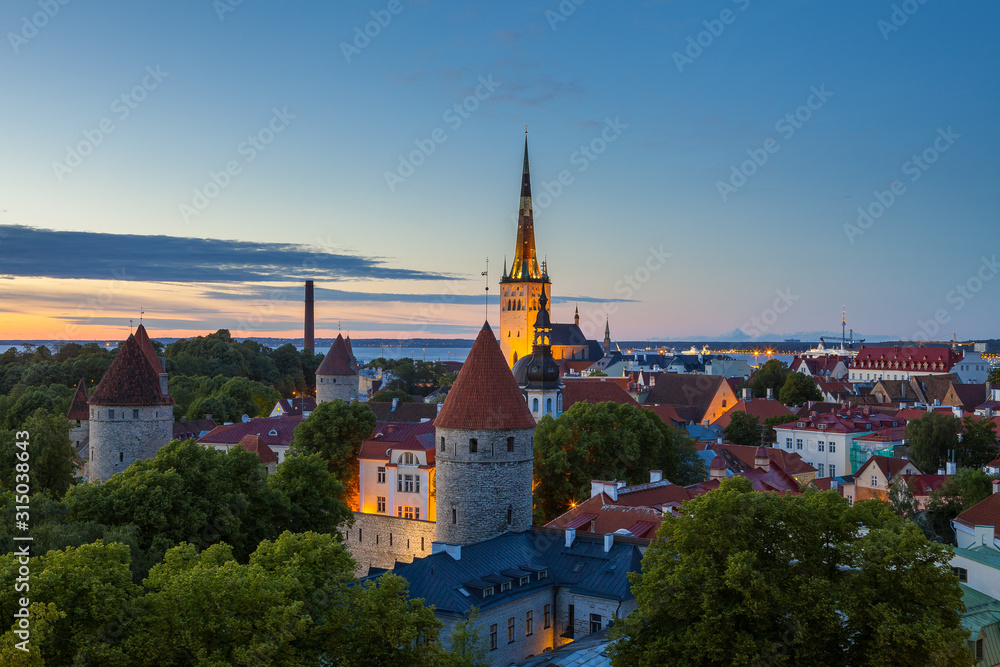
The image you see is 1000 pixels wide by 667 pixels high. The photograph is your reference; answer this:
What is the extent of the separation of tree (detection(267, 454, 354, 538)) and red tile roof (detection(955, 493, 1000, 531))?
22.9 metres

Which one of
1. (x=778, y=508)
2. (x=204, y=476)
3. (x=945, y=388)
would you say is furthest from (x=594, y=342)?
(x=778, y=508)

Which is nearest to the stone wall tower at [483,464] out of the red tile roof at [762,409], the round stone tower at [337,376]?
the round stone tower at [337,376]

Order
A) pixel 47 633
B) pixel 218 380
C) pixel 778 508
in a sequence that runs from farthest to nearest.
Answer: pixel 218 380, pixel 778 508, pixel 47 633

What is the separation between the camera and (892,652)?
1814 centimetres

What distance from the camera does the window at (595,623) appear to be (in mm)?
26781

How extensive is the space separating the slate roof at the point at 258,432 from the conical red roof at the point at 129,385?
40.1 feet

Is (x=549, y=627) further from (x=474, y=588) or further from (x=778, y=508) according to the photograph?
(x=778, y=508)

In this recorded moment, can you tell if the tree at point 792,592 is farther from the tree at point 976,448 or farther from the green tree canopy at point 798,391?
the green tree canopy at point 798,391

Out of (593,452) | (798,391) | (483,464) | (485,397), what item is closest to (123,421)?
(485,397)

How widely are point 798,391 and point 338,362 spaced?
51972mm

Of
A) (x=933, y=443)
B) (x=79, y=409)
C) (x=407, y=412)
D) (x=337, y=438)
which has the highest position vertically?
(x=79, y=409)

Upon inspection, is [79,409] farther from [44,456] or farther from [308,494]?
[308,494]

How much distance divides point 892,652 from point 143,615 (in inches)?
556

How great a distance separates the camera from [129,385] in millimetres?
42031
